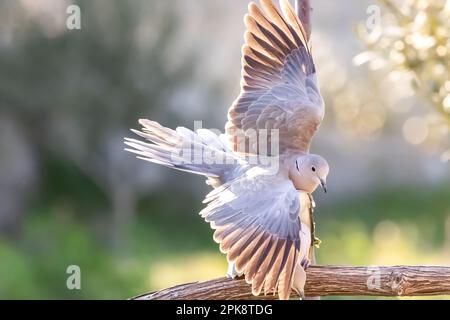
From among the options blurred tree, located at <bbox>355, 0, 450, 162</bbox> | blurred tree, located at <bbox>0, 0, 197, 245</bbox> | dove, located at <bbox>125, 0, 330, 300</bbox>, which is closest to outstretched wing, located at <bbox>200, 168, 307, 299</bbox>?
dove, located at <bbox>125, 0, 330, 300</bbox>

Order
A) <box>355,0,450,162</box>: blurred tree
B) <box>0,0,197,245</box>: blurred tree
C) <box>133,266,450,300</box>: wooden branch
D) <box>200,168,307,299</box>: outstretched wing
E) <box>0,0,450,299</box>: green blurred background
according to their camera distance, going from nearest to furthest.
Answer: <box>200,168,307,299</box>: outstretched wing < <box>133,266,450,300</box>: wooden branch < <box>355,0,450,162</box>: blurred tree < <box>0,0,450,299</box>: green blurred background < <box>0,0,197,245</box>: blurred tree

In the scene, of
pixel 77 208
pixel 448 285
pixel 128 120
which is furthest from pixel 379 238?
pixel 448 285

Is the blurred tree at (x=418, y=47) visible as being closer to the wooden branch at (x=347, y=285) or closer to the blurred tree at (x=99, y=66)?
the wooden branch at (x=347, y=285)

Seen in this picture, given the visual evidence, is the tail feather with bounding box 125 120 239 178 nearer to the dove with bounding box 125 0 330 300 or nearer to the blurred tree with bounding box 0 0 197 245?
the dove with bounding box 125 0 330 300

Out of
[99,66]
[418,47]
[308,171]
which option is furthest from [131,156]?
[308,171]

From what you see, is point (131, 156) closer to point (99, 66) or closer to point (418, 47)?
point (99, 66)

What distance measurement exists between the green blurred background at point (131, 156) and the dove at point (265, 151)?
1.48m

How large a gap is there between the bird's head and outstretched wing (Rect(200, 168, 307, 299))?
0.02 metres

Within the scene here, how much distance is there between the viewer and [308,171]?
1.30 metres

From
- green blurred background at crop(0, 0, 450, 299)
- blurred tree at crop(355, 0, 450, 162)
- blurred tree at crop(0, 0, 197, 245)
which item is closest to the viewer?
blurred tree at crop(355, 0, 450, 162)

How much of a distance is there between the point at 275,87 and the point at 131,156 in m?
Result: 2.06

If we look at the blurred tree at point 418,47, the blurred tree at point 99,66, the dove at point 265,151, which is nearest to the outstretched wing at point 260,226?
the dove at point 265,151

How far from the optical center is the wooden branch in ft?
4.26
